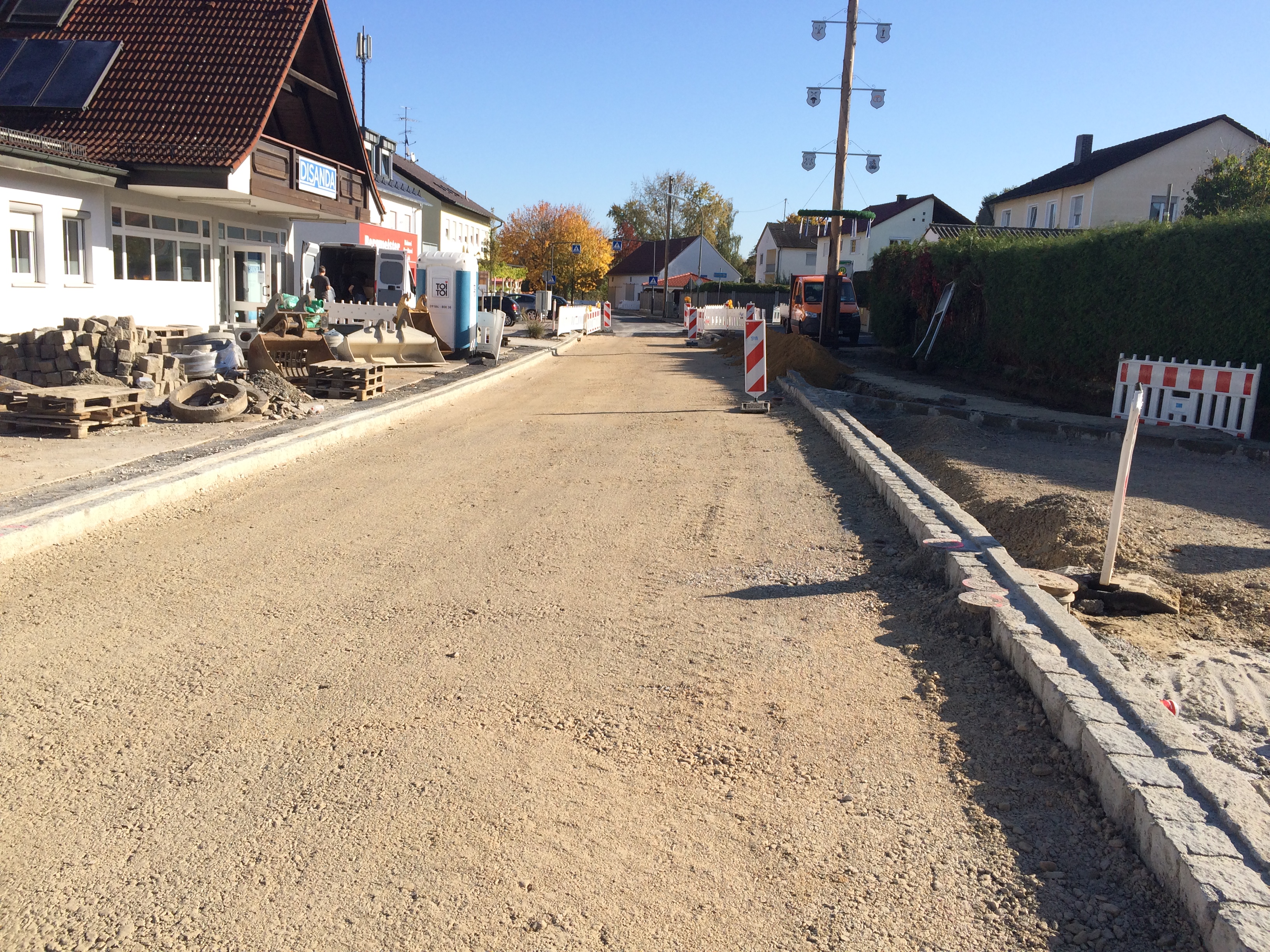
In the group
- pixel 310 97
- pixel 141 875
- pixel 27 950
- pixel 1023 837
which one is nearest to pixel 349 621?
pixel 141 875

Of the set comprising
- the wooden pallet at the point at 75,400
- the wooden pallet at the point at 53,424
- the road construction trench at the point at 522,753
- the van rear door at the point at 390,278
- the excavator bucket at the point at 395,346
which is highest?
the van rear door at the point at 390,278

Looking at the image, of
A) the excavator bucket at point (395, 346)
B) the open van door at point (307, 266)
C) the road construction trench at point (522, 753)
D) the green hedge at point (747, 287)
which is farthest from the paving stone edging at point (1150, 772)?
the green hedge at point (747, 287)

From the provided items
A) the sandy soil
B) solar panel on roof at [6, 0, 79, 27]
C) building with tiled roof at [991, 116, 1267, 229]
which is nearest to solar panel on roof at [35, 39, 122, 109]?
solar panel on roof at [6, 0, 79, 27]

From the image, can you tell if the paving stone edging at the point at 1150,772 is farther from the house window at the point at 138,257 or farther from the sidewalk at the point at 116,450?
the house window at the point at 138,257

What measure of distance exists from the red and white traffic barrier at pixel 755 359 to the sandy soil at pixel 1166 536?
11.7 ft

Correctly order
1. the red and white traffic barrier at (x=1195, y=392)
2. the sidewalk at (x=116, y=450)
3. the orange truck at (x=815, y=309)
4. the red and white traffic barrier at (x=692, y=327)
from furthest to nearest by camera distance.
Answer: the red and white traffic barrier at (x=692, y=327), the orange truck at (x=815, y=309), the red and white traffic barrier at (x=1195, y=392), the sidewalk at (x=116, y=450)

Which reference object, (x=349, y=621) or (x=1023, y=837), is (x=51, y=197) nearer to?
(x=349, y=621)

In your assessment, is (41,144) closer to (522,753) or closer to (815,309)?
(522,753)

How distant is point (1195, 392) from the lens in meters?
13.6

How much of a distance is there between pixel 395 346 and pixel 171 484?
12718 mm

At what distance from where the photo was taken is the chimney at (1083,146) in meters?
49.8

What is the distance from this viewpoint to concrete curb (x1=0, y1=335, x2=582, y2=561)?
22.0ft

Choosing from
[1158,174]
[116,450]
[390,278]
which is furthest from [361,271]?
[1158,174]

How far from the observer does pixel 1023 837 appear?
11.6 feet
